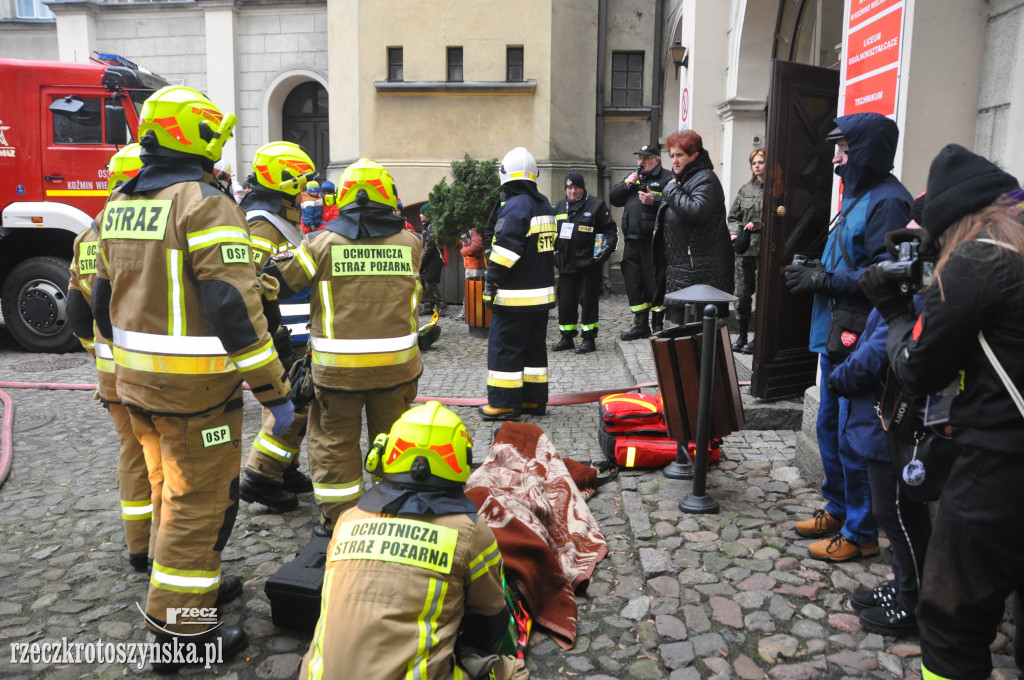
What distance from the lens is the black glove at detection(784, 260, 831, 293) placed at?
388cm

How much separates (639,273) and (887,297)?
6.75 meters

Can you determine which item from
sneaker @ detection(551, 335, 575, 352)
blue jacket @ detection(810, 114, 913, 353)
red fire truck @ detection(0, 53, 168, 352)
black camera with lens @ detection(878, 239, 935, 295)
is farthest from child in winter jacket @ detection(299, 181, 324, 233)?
black camera with lens @ detection(878, 239, 935, 295)

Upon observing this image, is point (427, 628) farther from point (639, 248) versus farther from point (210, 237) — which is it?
point (639, 248)

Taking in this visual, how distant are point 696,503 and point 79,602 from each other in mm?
3219

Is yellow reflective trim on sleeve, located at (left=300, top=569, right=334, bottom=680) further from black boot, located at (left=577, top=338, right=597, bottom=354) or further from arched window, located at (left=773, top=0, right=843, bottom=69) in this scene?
black boot, located at (left=577, top=338, right=597, bottom=354)

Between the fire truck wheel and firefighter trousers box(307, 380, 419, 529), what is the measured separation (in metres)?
6.76

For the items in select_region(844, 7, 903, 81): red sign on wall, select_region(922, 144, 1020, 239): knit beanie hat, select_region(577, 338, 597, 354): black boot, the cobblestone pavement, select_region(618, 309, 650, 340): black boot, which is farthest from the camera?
select_region(618, 309, 650, 340): black boot

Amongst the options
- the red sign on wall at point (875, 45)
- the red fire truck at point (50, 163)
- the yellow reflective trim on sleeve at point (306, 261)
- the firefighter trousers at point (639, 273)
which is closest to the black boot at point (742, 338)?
the firefighter trousers at point (639, 273)

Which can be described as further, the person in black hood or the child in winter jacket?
the child in winter jacket

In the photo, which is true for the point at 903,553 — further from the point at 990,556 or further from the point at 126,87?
the point at 126,87

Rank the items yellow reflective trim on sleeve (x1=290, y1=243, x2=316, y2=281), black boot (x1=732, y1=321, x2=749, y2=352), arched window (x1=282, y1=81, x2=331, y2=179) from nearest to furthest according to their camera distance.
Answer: yellow reflective trim on sleeve (x1=290, y1=243, x2=316, y2=281) < black boot (x1=732, y1=321, x2=749, y2=352) < arched window (x1=282, y1=81, x2=331, y2=179)

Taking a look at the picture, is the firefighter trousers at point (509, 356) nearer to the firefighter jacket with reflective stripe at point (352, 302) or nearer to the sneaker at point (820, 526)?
the firefighter jacket with reflective stripe at point (352, 302)

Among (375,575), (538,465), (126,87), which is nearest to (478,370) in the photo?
(538,465)

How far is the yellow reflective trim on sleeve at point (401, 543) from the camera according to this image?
239 centimetres
